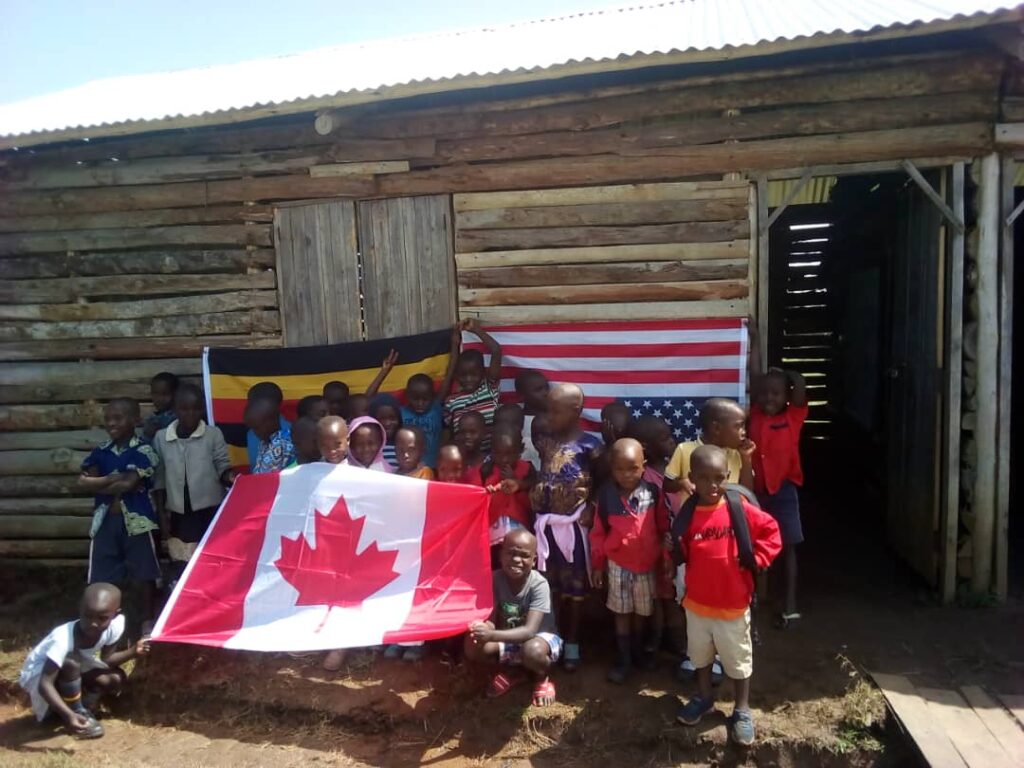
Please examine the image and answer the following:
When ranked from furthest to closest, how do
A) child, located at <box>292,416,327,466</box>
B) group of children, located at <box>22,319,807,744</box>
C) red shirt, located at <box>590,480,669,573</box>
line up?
child, located at <box>292,416,327,466</box>, red shirt, located at <box>590,480,669,573</box>, group of children, located at <box>22,319,807,744</box>

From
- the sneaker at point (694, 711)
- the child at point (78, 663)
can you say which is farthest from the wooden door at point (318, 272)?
the sneaker at point (694, 711)

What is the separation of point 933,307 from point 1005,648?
2.20 m

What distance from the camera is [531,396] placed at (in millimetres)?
4980

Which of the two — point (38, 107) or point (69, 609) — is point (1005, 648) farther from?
point (38, 107)

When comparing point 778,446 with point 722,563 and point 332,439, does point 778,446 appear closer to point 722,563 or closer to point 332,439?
point 722,563

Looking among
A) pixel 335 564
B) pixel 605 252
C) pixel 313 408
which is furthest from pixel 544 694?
pixel 605 252

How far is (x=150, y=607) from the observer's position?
5098 millimetres

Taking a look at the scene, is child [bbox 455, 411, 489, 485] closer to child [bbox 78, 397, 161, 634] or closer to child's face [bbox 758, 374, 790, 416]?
child's face [bbox 758, 374, 790, 416]

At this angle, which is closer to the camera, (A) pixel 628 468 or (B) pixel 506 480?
(A) pixel 628 468

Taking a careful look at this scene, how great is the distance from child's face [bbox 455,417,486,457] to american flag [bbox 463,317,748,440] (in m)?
0.88

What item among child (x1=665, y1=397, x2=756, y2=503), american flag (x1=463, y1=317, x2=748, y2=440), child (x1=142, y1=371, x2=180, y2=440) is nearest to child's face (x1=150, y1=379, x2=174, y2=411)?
child (x1=142, y1=371, x2=180, y2=440)

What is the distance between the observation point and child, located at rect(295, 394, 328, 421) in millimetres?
4961

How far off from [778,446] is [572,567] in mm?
1555

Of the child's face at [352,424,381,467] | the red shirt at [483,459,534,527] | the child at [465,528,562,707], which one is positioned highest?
the child's face at [352,424,381,467]
